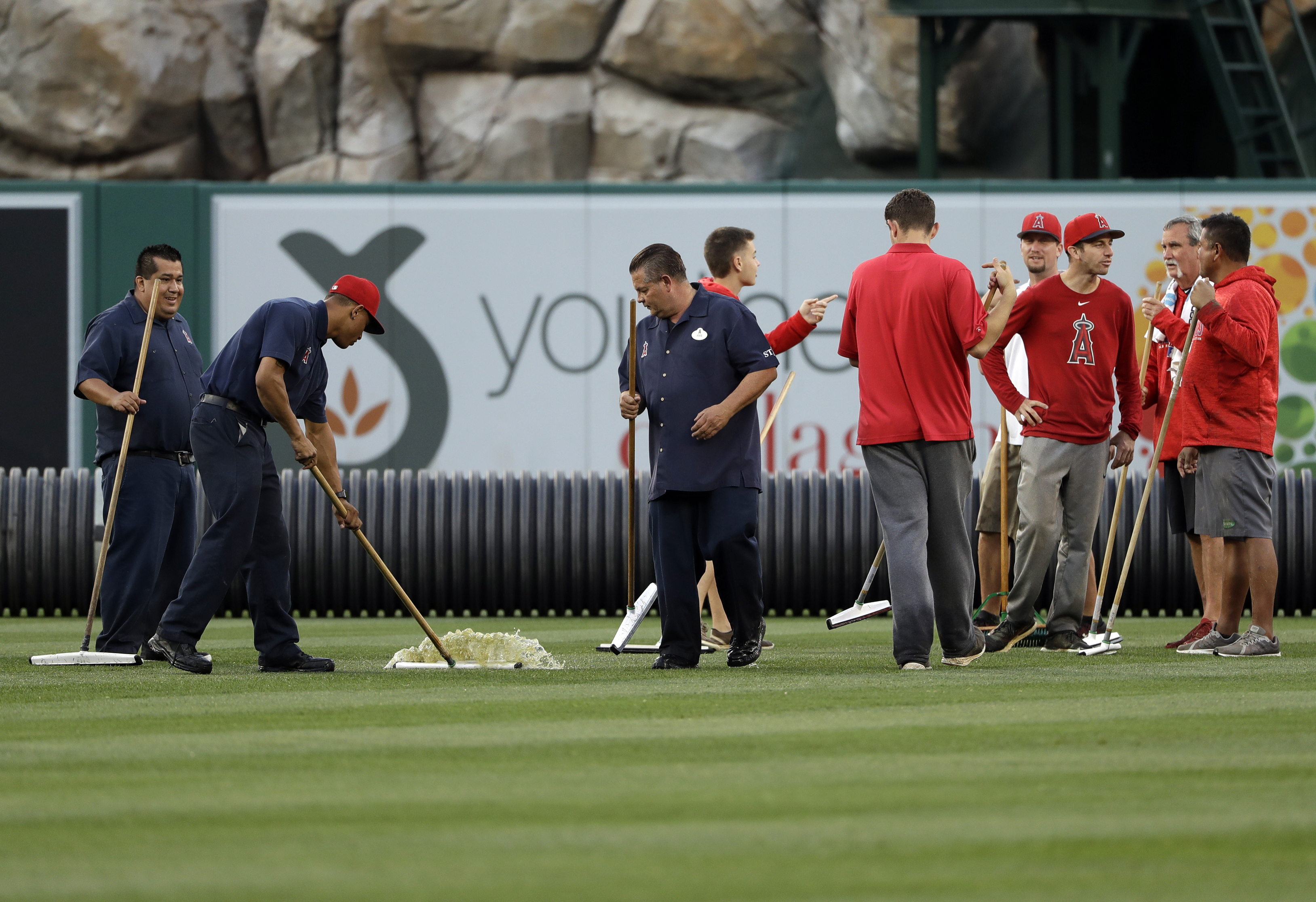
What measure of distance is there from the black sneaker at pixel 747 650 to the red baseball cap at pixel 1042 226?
2721 mm

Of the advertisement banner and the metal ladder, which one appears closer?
the advertisement banner

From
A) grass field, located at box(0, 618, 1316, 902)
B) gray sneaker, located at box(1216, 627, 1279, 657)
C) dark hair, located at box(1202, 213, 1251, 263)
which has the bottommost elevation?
gray sneaker, located at box(1216, 627, 1279, 657)

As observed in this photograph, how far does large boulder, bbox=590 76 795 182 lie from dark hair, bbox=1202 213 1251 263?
19.3m

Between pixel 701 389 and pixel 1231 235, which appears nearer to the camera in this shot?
pixel 701 389

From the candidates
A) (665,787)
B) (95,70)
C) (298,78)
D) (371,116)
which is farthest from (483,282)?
(95,70)

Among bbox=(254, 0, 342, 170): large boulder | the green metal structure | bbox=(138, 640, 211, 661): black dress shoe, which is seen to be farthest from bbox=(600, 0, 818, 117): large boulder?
bbox=(138, 640, 211, 661): black dress shoe

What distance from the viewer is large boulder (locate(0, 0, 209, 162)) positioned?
2802cm

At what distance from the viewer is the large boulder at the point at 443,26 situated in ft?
92.0

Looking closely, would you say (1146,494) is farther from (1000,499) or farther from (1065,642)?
(1000,499)

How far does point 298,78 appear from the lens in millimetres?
28516

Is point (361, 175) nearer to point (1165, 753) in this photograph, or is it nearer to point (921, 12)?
point (921, 12)

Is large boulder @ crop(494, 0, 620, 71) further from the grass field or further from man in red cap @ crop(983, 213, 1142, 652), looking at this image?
the grass field

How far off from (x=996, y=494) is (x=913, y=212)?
2.68 metres

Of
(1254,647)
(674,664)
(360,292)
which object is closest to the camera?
(360,292)
